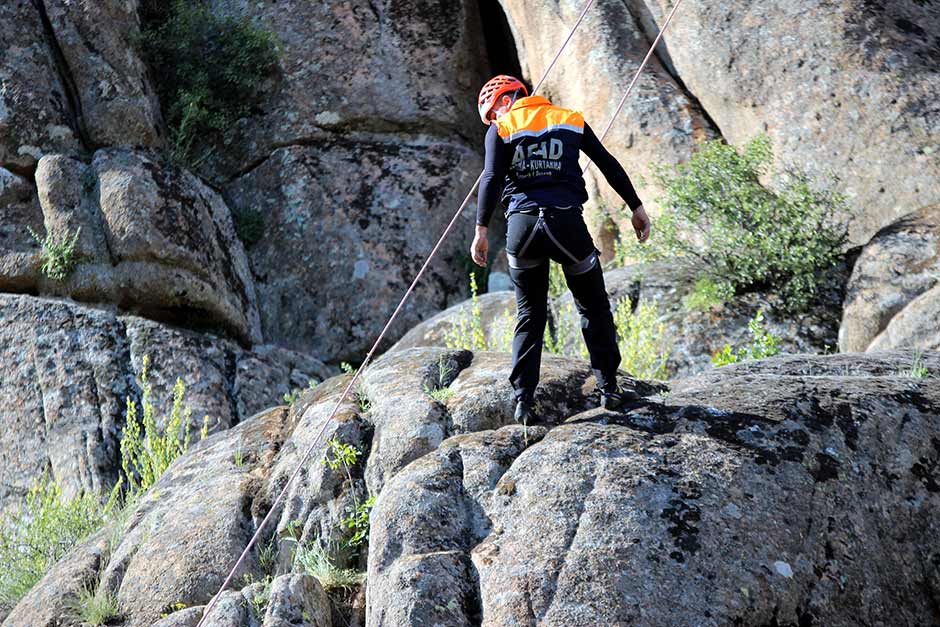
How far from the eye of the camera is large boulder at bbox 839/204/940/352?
8.45 m

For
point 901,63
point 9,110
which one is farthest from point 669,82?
point 9,110

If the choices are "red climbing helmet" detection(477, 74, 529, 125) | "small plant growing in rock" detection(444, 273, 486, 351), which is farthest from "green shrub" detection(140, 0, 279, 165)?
"red climbing helmet" detection(477, 74, 529, 125)

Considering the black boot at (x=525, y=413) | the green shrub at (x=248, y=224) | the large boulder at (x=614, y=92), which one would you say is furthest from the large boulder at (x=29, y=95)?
the black boot at (x=525, y=413)

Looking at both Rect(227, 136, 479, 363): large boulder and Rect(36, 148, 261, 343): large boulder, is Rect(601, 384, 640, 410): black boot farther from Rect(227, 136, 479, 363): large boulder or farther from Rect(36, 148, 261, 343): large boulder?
Rect(227, 136, 479, 363): large boulder

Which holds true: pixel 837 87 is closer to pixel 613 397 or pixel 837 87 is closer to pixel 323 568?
pixel 613 397

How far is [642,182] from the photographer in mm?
10859

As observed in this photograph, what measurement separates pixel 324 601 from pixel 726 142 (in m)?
6.94

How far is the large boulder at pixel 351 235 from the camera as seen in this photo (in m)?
12.1

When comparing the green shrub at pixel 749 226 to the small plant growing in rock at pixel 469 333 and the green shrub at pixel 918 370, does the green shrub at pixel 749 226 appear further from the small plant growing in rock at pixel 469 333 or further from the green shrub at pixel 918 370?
the green shrub at pixel 918 370

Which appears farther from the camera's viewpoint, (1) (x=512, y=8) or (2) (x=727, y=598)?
(1) (x=512, y=8)

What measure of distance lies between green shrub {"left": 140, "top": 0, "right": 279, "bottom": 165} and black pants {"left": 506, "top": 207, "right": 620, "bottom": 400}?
7.24 m

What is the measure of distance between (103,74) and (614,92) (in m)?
4.98

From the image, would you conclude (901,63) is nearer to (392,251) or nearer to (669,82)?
(669,82)

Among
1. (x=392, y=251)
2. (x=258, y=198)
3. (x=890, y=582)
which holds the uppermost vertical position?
(x=258, y=198)
